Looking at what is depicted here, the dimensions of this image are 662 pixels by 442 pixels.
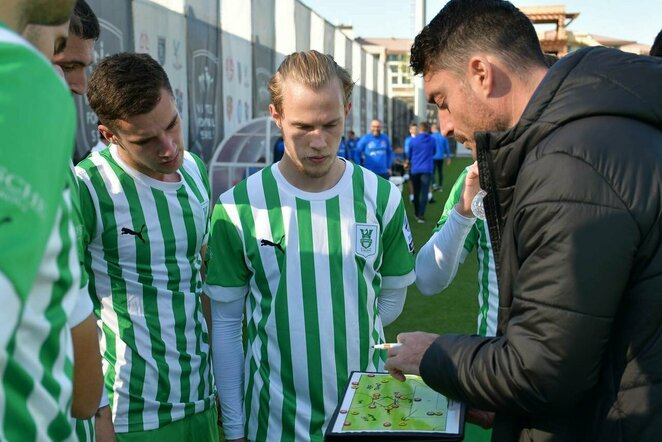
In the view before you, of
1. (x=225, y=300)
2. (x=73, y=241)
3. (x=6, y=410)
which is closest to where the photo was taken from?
(x=6, y=410)

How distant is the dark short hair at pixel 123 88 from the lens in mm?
2342

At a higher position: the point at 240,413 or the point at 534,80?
the point at 534,80

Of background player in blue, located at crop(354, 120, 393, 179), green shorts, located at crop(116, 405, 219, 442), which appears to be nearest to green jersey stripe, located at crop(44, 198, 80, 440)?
green shorts, located at crop(116, 405, 219, 442)

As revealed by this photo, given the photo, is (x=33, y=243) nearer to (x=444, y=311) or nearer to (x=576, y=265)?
(x=576, y=265)

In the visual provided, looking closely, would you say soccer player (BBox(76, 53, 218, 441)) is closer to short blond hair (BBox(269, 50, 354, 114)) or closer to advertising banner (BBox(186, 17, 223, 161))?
short blond hair (BBox(269, 50, 354, 114))

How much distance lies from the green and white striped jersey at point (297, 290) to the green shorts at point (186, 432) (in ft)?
0.88

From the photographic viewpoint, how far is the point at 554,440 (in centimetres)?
142

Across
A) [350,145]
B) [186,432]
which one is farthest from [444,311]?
[350,145]

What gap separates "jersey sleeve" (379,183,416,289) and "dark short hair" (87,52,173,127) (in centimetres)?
90

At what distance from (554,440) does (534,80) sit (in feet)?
2.65

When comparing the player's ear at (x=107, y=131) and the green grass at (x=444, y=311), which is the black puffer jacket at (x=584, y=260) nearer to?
the player's ear at (x=107, y=131)

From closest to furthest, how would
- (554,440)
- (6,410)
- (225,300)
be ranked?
(6,410) → (554,440) → (225,300)

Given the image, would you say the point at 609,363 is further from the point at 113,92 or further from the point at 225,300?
the point at 113,92

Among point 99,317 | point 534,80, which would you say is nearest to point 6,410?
point 534,80
